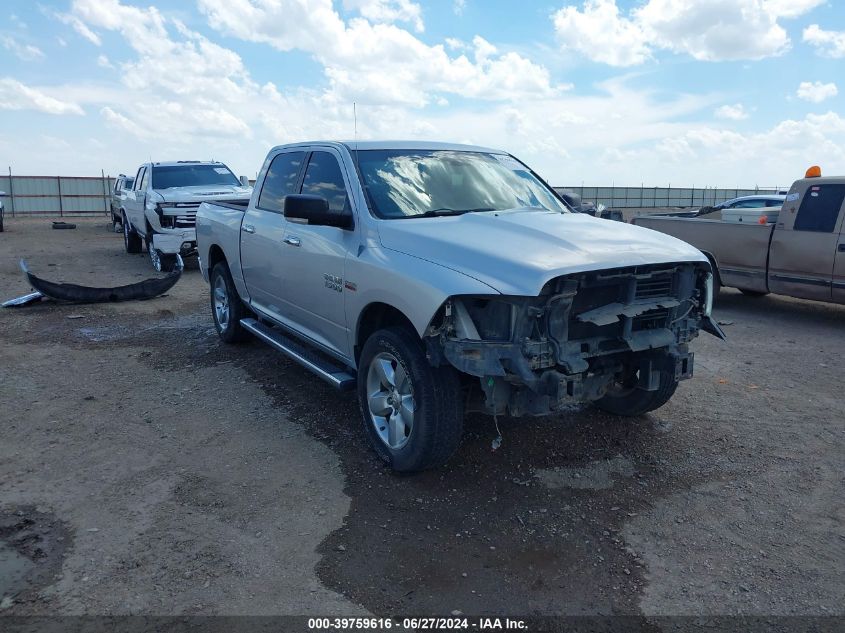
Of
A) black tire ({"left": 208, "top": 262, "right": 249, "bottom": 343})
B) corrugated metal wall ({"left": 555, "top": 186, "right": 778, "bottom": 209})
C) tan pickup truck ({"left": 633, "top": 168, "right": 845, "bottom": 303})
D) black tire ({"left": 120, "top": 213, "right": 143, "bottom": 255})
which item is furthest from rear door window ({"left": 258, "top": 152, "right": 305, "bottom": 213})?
corrugated metal wall ({"left": 555, "top": 186, "right": 778, "bottom": 209})

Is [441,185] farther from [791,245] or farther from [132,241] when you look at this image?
[132,241]

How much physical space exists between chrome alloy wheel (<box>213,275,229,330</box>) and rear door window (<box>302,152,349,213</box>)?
2257 millimetres

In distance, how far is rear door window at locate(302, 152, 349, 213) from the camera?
16.7 feet

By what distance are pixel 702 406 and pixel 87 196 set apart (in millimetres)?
34474

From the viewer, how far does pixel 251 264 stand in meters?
6.42

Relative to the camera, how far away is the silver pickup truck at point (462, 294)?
376 cm

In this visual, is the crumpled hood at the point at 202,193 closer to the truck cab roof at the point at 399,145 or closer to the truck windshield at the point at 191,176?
the truck windshield at the point at 191,176

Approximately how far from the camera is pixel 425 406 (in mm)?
3994

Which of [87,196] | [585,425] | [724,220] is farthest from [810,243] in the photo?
[87,196]

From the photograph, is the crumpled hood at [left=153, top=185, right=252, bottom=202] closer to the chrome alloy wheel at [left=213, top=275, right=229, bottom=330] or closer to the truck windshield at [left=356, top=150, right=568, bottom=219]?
the chrome alloy wheel at [left=213, top=275, right=229, bottom=330]

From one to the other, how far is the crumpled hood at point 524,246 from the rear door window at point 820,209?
5343 millimetres

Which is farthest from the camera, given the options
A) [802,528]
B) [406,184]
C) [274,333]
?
[274,333]

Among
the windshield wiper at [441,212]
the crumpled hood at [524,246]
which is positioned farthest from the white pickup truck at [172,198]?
the crumpled hood at [524,246]

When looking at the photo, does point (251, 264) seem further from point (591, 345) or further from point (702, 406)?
point (702, 406)
